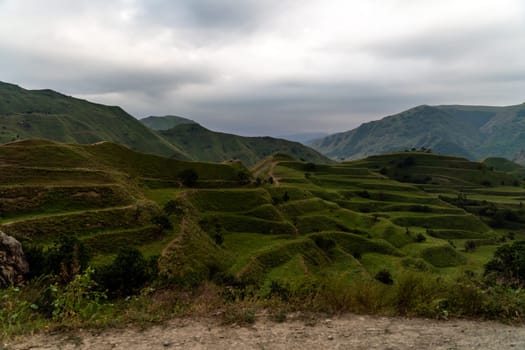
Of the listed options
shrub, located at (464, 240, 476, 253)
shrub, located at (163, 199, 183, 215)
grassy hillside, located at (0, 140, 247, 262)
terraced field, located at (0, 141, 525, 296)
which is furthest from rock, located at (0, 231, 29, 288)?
shrub, located at (464, 240, 476, 253)

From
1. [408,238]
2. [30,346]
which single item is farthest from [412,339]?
[408,238]

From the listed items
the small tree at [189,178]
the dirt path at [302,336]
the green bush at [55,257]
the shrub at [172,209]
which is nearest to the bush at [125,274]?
the green bush at [55,257]

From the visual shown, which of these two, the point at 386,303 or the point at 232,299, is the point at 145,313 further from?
the point at 386,303

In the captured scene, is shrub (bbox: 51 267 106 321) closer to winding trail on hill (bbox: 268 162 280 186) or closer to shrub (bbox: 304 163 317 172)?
winding trail on hill (bbox: 268 162 280 186)

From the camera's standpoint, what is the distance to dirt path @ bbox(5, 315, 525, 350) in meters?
7.56

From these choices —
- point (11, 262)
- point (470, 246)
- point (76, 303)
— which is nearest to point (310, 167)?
point (470, 246)

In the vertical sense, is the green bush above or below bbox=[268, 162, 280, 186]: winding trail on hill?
below

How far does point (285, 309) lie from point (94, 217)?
4838cm

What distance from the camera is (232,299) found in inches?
414

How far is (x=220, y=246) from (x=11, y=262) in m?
33.9

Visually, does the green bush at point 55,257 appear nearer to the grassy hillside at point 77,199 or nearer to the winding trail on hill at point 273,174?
the grassy hillside at point 77,199

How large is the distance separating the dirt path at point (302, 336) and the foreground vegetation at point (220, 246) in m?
0.52

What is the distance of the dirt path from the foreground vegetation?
1.69 feet

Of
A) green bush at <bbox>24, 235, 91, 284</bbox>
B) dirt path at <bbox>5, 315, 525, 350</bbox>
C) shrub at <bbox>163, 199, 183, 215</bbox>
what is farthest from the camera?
shrub at <bbox>163, 199, 183, 215</bbox>
